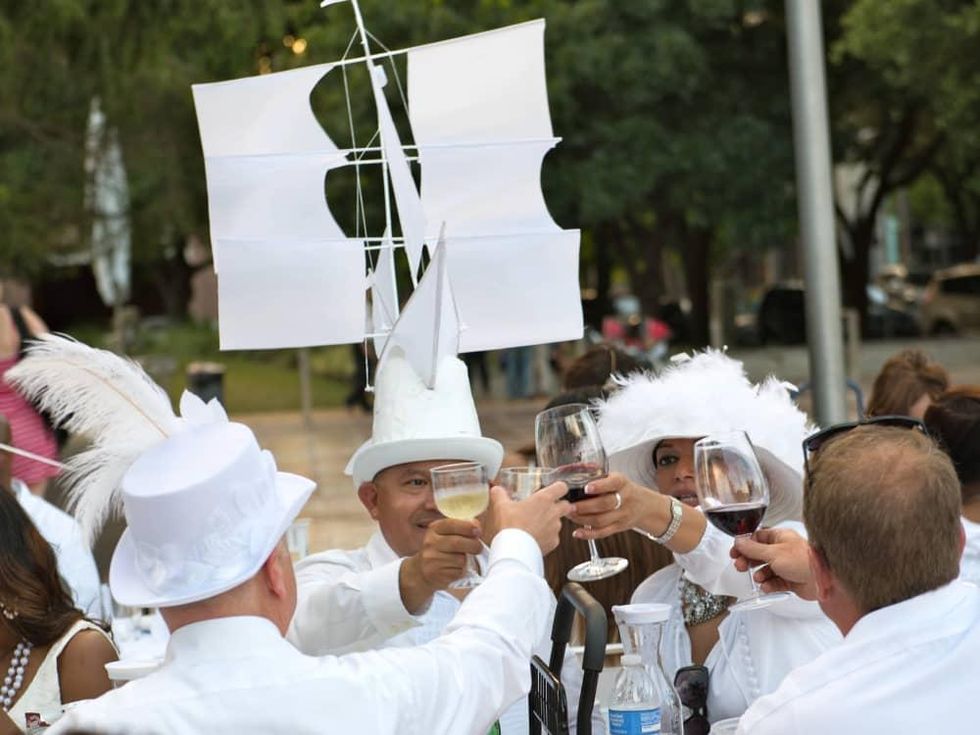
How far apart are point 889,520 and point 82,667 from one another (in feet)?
7.76

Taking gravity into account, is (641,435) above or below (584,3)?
below

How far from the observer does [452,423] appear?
3982 millimetres

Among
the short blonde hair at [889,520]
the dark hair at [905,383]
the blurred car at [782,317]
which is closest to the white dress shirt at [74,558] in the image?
the dark hair at [905,383]

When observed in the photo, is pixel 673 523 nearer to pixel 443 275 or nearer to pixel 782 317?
→ pixel 443 275

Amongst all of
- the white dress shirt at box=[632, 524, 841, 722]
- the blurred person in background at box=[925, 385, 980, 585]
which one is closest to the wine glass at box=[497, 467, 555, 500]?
the white dress shirt at box=[632, 524, 841, 722]

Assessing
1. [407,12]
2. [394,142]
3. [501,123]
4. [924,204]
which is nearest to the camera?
[394,142]

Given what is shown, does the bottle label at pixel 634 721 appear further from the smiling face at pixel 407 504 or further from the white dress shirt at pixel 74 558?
the white dress shirt at pixel 74 558

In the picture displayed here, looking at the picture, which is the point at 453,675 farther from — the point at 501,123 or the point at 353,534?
the point at 353,534

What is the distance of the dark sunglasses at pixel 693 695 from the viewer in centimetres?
386

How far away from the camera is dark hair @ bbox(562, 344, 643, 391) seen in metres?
6.62

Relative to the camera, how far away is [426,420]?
398 cm

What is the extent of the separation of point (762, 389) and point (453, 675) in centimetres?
196

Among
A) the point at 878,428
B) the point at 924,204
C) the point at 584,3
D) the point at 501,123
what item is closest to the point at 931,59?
the point at 584,3

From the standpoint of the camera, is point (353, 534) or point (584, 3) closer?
point (353, 534)
